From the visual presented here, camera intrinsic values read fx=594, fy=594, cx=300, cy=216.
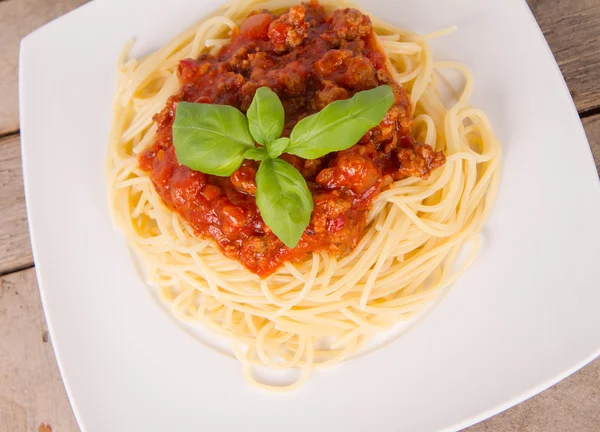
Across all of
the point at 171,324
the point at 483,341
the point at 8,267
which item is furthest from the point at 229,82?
the point at 8,267

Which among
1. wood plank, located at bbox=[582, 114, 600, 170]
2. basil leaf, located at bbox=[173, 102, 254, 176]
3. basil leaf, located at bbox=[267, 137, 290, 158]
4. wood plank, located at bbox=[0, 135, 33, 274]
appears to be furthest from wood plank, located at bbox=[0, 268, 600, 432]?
basil leaf, located at bbox=[267, 137, 290, 158]

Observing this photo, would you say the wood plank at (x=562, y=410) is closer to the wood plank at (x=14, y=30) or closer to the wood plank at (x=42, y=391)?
the wood plank at (x=42, y=391)

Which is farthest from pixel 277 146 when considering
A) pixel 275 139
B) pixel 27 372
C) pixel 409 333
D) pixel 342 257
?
pixel 27 372

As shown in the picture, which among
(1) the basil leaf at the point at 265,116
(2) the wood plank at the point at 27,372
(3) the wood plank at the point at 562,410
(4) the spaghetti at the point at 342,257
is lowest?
(3) the wood plank at the point at 562,410

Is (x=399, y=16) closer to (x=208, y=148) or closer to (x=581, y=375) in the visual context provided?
(x=208, y=148)

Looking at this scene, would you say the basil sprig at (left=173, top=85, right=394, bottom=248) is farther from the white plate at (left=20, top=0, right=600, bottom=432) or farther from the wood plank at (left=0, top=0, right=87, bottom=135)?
the wood plank at (left=0, top=0, right=87, bottom=135)

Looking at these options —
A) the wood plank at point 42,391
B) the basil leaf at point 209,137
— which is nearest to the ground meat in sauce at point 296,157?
the basil leaf at point 209,137
